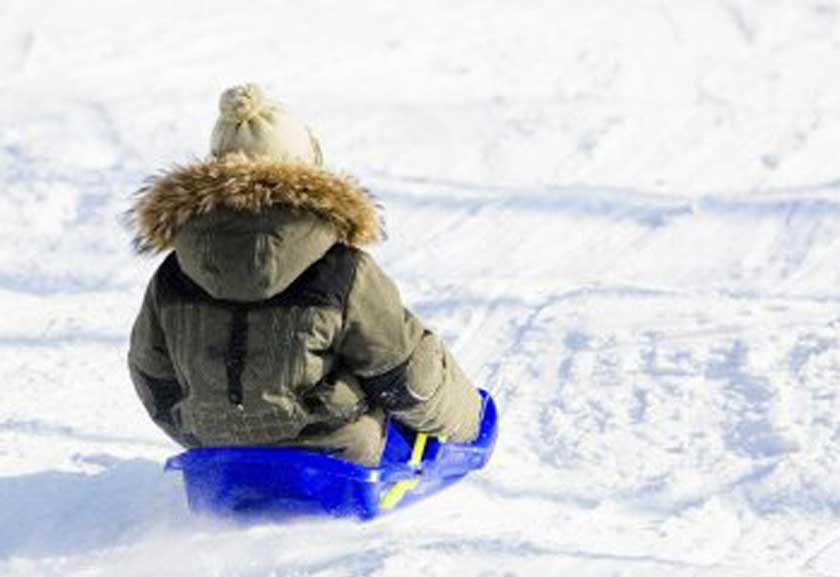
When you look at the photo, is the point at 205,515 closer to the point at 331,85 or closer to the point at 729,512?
the point at 729,512

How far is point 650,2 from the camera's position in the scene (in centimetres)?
913

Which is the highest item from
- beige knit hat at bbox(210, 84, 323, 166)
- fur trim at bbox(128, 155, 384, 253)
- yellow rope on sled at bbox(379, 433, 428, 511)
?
beige knit hat at bbox(210, 84, 323, 166)

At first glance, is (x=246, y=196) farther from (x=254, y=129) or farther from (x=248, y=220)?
(x=254, y=129)

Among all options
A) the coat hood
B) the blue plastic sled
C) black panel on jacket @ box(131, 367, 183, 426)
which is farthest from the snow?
the coat hood

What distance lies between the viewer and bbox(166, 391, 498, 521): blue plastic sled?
3.90m

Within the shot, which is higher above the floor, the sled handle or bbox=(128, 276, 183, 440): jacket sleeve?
bbox=(128, 276, 183, 440): jacket sleeve

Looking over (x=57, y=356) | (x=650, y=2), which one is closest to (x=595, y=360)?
(x=57, y=356)

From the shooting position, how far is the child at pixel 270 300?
3686mm

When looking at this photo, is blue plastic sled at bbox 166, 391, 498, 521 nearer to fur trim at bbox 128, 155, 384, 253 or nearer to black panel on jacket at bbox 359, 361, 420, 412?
black panel on jacket at bbox 359, 361, 420, 412

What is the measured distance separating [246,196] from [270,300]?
25 centimetres

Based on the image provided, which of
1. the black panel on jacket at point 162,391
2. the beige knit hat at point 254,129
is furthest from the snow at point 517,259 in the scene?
the beige knit hat at point 254,129

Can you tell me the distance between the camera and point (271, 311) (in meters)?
3.75

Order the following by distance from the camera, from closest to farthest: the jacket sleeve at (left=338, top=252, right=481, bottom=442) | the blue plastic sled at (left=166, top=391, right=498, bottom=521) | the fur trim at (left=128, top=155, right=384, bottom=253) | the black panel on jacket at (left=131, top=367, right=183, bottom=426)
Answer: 1. the fur trim at (left=128, top=155, right=384, bottom=253)
2. the jacket sleeve at (left=338, top=252, right=481, bottom=442)
3. the blue plastic sled at (left=166, top=391, right=498, bottom=521)
4. the black panel on jacket at (left=131, top=367, right=183, bottom=426)

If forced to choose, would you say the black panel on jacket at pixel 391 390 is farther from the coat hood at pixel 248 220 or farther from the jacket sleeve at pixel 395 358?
the coat hood at pixel 248 220
